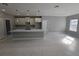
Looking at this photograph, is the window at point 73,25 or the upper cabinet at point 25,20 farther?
the window at point 73,25

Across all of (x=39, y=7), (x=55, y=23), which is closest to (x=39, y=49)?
(x=39, y=7)

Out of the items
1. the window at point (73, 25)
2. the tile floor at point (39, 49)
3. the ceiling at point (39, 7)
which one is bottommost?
the tile floor at point (39, 49)

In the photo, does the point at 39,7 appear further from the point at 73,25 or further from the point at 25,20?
the point at 73,25

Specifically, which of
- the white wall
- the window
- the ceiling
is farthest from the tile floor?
the white wall

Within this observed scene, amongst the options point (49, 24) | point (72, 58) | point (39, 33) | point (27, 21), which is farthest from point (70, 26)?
point (72, 58)

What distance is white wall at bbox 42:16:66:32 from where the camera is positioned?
356 inches

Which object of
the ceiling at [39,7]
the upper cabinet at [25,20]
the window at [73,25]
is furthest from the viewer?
the window at [73,25]

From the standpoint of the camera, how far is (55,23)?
9531 millimetres

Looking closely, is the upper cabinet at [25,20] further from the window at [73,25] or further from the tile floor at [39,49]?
the window at [73,25]

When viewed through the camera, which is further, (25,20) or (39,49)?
(25,20)

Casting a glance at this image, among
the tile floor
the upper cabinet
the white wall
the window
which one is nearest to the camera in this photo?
the tile floor

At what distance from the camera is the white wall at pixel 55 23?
905cm

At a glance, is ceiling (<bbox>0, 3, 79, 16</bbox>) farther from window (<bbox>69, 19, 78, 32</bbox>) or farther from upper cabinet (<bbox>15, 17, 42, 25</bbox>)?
window (<bbox>69, 19, 78, 32</bbox>)

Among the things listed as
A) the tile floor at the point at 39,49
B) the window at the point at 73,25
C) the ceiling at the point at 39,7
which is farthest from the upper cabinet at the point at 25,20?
the window at the point at 73,25
